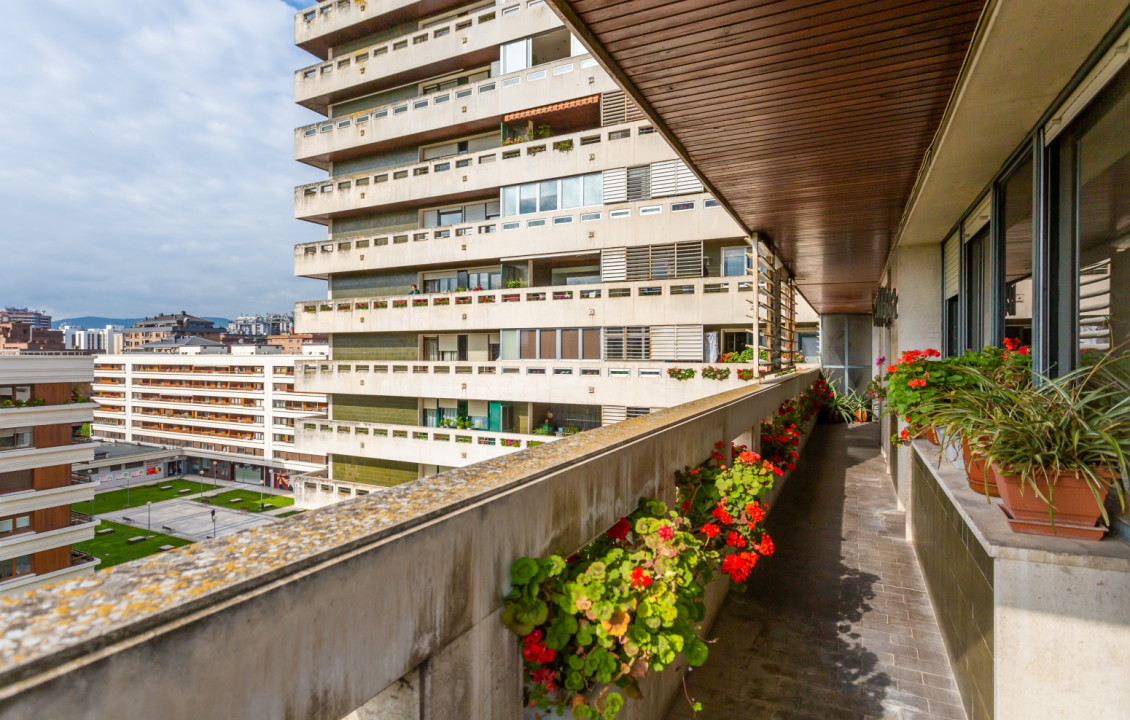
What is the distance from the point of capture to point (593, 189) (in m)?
17.6

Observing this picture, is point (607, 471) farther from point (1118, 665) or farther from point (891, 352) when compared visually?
Answer: point (891, 352)

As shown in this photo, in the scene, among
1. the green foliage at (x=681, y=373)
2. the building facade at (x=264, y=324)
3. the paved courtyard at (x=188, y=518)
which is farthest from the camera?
the building facade at (x=264, y=324)

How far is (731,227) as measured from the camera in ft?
50.6

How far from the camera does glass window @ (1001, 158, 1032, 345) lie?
4.36 m

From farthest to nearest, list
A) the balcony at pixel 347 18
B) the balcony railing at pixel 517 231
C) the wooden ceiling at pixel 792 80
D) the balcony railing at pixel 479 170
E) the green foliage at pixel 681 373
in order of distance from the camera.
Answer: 1. the balcony at pixel 347 18
2. the balcony railing at pixel 479 170
3. the balcony railing at pixel 517 231
4. the green foliage at pixel 681 373
5. the wooden ceiling at pixel 792 80

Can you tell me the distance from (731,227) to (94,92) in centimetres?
21649

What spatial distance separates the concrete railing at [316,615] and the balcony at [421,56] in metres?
18.9

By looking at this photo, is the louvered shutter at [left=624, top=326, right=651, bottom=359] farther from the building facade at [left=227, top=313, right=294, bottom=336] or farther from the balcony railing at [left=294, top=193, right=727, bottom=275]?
the building facade at [left=227, top=313, right=294, bottom=336]

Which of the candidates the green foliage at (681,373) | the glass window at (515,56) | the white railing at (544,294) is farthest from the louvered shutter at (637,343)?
the glass window at (515,56)

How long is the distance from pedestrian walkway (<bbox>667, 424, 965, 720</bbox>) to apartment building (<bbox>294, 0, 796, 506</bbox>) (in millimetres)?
6913

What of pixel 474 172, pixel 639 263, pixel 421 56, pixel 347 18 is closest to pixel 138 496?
pixel 347 18

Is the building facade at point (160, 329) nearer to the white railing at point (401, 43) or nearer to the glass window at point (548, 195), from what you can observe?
the white railing at point (401, 43)

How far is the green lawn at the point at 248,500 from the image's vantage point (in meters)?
42.0

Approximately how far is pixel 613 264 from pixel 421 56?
1109cm
